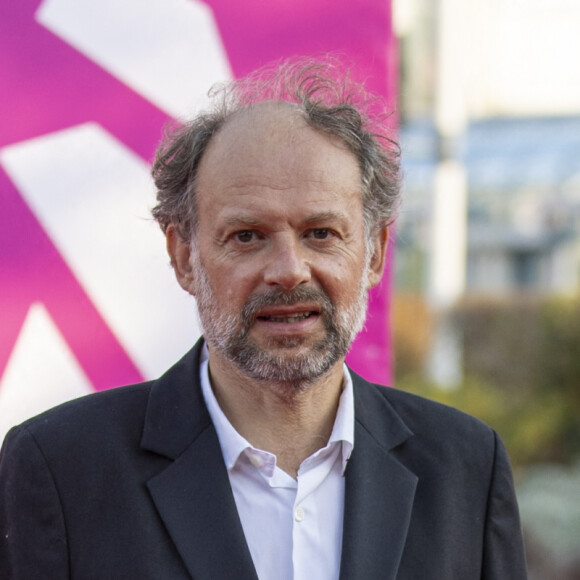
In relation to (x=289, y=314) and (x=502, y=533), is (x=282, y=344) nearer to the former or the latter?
(x=289, y=314)

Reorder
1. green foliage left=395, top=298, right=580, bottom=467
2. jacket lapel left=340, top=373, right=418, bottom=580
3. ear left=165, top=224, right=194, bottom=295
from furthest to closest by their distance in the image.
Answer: green foliage left=395, top=298, right=580, bottom=467, ear left=165, top=224, right=194, bottom=295, jacket lapel left=340, top=373, right=418, bottom=580

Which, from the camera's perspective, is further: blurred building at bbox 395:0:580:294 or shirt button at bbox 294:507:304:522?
blurred building at bbox 395:0:580:294

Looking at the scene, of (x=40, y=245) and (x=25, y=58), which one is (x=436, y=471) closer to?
(x=40, y=245)

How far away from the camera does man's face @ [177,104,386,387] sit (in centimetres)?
178

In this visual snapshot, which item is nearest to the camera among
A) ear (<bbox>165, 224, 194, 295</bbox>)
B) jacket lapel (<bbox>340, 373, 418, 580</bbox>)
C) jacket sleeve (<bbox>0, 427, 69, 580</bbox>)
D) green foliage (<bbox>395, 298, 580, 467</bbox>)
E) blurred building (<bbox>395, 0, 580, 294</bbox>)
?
jacket sleeve (<bbox>0, 427, 69, 580</bbox>)

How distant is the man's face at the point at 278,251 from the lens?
5.82 ft

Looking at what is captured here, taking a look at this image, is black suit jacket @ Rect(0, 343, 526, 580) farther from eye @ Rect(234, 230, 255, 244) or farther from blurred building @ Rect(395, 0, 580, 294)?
blurred building @ Rect(395, 0, 580, 294)

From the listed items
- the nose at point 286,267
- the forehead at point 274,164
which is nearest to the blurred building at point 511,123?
the forehead at point 274,164

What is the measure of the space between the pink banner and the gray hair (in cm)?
8

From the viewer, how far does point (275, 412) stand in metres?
1.89

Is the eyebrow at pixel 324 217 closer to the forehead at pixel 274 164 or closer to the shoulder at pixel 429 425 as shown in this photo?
the forehead at pixel 274 164

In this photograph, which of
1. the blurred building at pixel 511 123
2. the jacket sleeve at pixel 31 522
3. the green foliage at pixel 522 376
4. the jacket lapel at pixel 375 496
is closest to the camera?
the jacket sleeve at pixel 31 522

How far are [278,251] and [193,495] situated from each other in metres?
0.49

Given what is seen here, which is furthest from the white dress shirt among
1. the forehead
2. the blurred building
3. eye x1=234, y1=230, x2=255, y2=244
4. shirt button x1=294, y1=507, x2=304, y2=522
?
the blurred building
